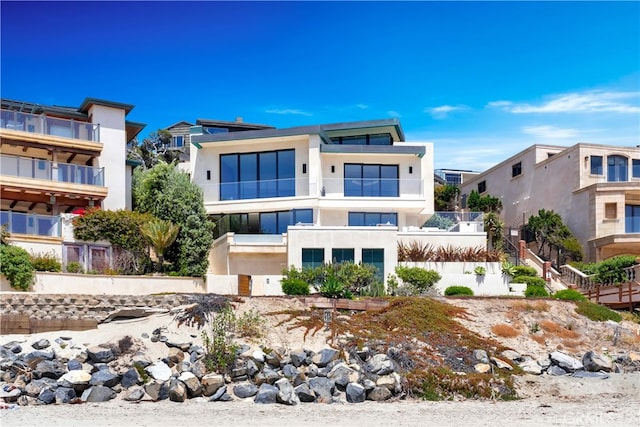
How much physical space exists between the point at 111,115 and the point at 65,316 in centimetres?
1913

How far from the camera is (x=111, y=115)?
4328 cm

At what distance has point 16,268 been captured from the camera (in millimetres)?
30172

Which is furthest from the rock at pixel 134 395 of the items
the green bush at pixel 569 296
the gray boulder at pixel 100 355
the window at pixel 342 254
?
the green bush at pixel 569 296

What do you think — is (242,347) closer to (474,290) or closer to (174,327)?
(174,327)

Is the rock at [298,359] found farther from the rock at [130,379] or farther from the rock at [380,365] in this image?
the rock at [130,379]

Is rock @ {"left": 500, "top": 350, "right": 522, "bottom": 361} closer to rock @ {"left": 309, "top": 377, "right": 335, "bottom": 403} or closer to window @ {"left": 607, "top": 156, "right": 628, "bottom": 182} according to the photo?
rock @ {"left": 309, "top": 377, "right": 335, "bottom": 403}

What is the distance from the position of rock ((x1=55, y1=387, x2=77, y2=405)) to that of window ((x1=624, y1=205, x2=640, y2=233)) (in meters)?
34.6

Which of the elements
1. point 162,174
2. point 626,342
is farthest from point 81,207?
point 626,342

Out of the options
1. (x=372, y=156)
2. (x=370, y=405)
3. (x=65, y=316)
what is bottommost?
(x=370, y=405)

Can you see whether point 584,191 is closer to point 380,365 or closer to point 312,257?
point 312,257

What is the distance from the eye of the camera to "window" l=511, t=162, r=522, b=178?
55.2 metres

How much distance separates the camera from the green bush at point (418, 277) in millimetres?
34719

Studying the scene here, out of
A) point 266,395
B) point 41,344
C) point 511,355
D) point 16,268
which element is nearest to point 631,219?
point 511,355

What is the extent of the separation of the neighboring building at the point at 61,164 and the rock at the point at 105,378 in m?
14.6
